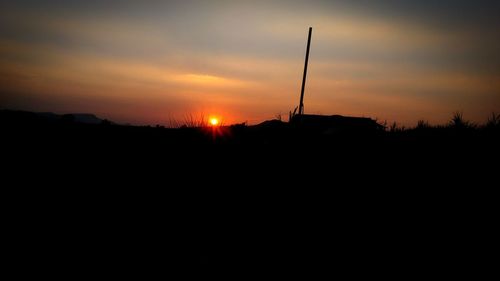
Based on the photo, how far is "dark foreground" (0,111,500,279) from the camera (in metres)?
3.33

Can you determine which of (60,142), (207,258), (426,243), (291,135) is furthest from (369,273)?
(60,142)

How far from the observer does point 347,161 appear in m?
5.54

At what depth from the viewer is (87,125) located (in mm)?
6859

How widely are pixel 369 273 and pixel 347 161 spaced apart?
2.58 metres

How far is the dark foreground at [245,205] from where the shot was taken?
333 centimetres

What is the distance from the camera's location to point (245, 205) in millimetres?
4480

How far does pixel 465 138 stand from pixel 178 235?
222 inches

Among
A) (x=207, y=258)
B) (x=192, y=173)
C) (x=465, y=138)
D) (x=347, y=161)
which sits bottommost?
(x=207, y=258)

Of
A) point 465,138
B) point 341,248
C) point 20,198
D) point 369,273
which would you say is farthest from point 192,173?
point 465,138

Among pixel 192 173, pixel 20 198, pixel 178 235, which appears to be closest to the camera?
pixel 178 235

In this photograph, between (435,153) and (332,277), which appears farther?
(435,153)

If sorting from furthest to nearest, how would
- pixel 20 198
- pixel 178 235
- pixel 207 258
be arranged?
1. pixel 20 198
2. pixel 178 235
3. pixel 207 258

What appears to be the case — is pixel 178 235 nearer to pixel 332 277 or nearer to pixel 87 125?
pixel 332 277

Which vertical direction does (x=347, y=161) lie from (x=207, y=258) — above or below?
above
